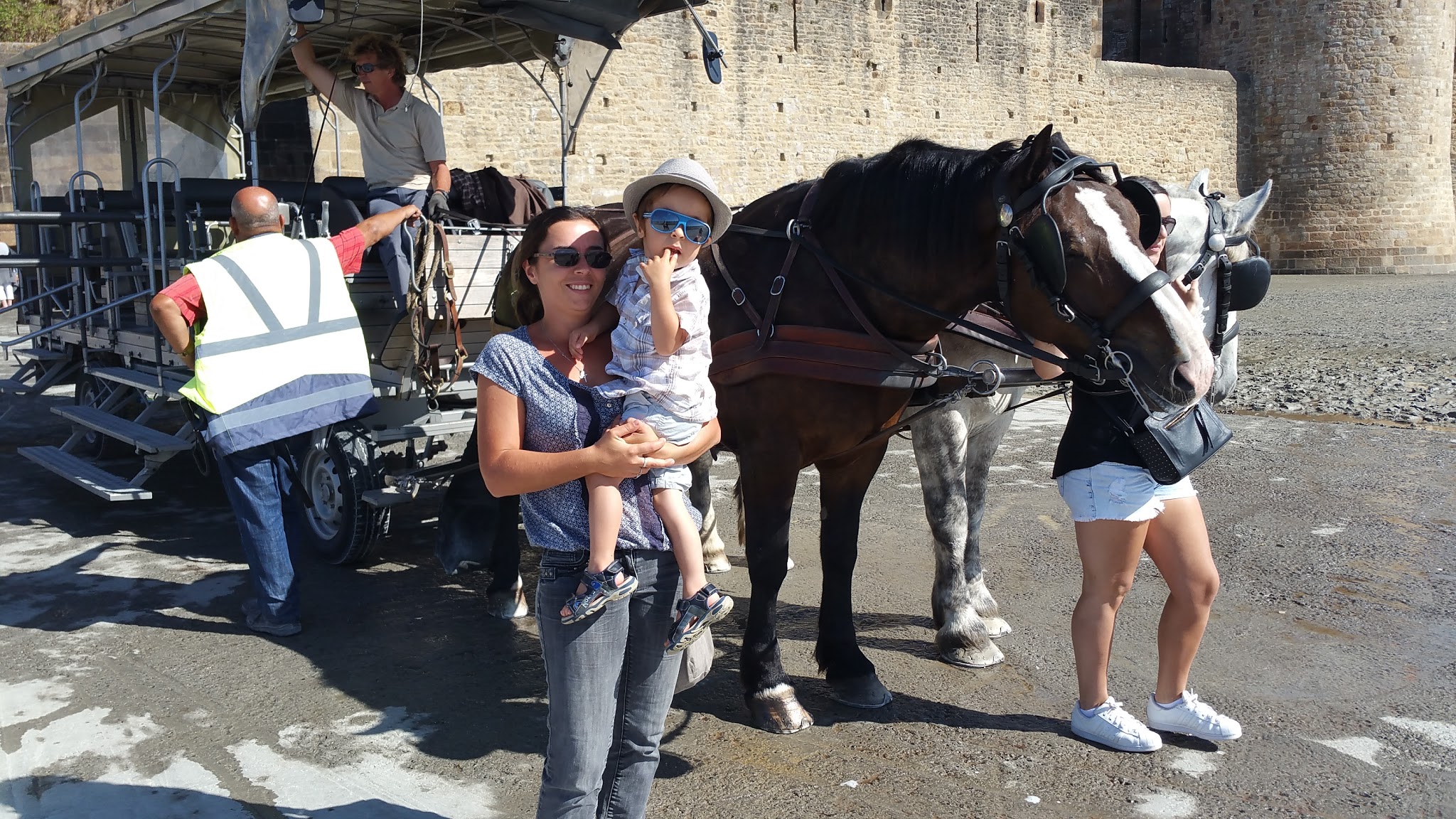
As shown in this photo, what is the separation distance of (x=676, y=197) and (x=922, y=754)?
6.44ft

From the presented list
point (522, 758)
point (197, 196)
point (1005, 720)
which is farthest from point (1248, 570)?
point (197, 196)

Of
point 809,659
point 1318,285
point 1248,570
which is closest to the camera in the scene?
point 809,659

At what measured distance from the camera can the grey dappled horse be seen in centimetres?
373

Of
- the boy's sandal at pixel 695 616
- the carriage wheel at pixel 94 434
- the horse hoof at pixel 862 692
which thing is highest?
the boy's sandal at pixel 695 616

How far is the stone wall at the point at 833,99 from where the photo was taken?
18.9 metres

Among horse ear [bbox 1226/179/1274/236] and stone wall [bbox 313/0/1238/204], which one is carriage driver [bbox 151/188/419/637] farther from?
stone wall [bbox 313/0/1238/204]

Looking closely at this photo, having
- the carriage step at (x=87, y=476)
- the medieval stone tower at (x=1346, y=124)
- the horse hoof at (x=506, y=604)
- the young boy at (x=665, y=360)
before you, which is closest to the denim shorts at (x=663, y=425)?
the young boy at (x=665, y=360)

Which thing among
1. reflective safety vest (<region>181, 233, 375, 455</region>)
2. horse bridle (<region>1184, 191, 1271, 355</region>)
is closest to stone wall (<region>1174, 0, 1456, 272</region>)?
horse bridle (<region>1184, 191, 1271, 355</region>)

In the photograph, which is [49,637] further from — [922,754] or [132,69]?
[132,69]

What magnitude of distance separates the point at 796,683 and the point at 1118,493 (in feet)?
4.57

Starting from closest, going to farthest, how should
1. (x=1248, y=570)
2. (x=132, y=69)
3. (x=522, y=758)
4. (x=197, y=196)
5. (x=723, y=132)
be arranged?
(x=522, y=758), (x=1248, y=570), (x=197, y=196), (x=132, y=69), (x=723, y=132)

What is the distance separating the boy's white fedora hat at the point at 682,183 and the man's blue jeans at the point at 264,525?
260 centimetres

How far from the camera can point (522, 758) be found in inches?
135

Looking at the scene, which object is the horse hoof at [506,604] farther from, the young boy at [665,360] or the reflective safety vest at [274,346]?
the young boy at [665,360]
